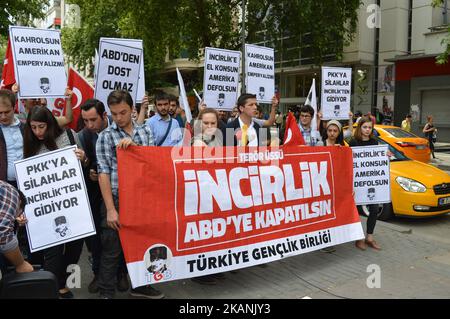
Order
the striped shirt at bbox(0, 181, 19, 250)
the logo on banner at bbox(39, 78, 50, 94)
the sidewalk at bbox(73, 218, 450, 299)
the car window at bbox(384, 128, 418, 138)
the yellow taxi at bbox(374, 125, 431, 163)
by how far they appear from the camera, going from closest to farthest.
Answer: the striped shirt at bbox(0, 181, 19, 250)
the sidewalk at bbox(73, 218, 450, 299)
the logo on banner at bbox(39, 78, 50, 94)
the yellow taxi at bbox(374, 125, 431, 163)
the car window at bbox(384, 128, 418, 138)

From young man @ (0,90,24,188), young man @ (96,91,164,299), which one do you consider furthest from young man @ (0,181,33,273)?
young man @ (0,90,24,188)

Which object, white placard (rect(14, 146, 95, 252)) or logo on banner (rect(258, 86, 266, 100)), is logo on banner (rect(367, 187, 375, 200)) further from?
white placard (rect(14, 146, 95, 252))

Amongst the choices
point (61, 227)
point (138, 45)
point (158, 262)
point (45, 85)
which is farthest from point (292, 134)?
point (45, 85)

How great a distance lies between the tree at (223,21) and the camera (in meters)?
20.2

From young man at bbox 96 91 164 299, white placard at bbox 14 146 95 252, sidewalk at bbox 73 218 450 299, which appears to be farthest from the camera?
sidewalk at bbox 73 218 450 299

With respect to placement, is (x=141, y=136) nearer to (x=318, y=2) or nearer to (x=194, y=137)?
(x=194, y=137)

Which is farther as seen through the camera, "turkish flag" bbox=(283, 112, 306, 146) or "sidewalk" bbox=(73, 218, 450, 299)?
"turkish flag" bbox=(283, 112, 306, 146)

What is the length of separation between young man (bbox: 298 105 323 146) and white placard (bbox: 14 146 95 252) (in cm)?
339

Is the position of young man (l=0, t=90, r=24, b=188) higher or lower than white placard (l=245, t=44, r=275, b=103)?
lower

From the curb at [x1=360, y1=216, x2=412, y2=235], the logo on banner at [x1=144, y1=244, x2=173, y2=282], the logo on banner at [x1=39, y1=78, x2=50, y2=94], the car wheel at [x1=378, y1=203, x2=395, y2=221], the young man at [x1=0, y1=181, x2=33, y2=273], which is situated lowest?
the curb at [x1=360, y1=216, x2=412, y2=235]

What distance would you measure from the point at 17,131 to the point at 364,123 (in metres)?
Answer: 4.27

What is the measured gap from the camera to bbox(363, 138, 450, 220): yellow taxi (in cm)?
749

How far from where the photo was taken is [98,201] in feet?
14.9
